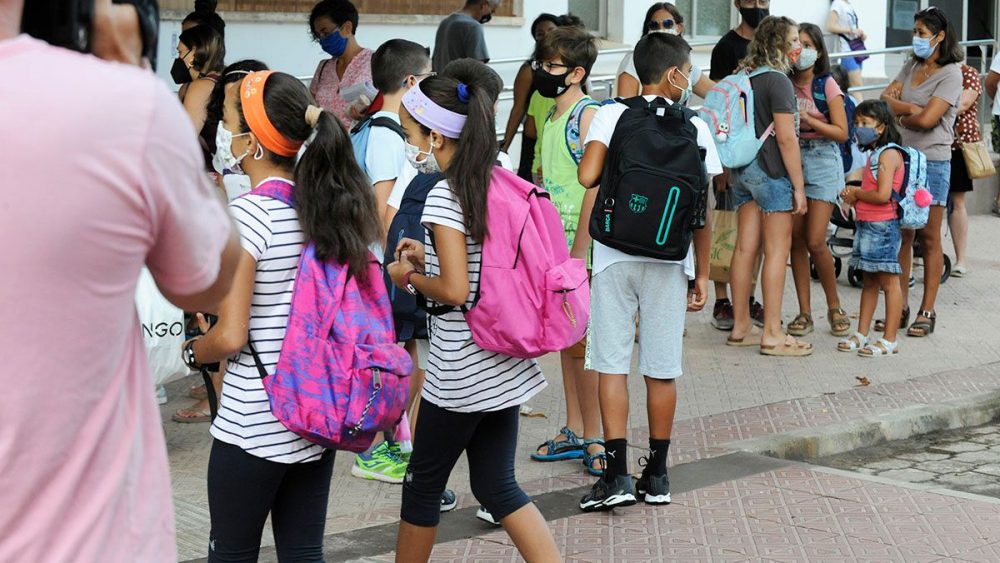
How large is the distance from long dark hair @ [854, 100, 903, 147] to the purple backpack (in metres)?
6.12

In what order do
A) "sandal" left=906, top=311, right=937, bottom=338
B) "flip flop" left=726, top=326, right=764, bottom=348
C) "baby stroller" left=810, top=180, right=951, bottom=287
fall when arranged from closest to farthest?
"flip flop" left=726, top=326, right=764, bottom=348
"sandal" left=906, top=311, right=937, bottom=338
"baby stroller" left=810, top=180, right=951, bottom=287

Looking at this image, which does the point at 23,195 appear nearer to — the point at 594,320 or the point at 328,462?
the point at 328,462

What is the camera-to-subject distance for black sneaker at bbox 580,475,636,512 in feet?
19.0

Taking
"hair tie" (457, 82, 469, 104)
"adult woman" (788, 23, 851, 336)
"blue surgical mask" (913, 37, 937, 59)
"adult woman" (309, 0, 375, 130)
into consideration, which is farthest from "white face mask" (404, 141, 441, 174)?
"blue surgical mask" (913, 37, 937, 59)

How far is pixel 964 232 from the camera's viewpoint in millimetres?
11609

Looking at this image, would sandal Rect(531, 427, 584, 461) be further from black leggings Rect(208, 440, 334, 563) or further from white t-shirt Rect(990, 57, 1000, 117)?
white t-shirt Rect(990, 57, 1000, 117)

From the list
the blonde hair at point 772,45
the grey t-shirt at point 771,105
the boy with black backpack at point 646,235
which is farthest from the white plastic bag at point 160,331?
the blonde hair at point 772,45

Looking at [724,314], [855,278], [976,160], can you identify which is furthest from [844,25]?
[724,314]

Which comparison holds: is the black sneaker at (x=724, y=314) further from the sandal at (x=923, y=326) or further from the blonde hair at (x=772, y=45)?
the blonde hair at (x=772, y=45)

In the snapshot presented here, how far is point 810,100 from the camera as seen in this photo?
910 centimetres

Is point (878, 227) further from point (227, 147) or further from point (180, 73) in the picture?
point (227, 147)

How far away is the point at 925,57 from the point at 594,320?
5143 millimetres

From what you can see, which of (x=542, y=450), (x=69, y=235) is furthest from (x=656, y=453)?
(x=69, y=235)

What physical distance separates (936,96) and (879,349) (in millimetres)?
1964
